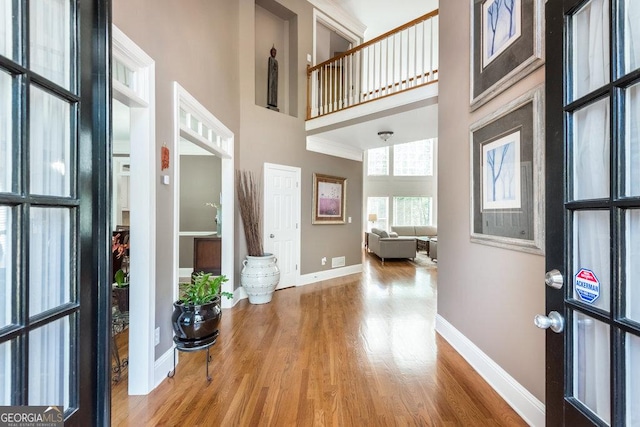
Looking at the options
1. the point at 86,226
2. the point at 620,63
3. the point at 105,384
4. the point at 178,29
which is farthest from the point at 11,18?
the point at 178,29

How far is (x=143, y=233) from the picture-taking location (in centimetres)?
193

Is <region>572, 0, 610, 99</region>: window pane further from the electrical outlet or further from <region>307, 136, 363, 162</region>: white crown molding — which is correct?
the electrical outlet

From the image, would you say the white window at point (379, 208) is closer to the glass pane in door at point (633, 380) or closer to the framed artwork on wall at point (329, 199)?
the framed artwork on wall at point (329, 199)

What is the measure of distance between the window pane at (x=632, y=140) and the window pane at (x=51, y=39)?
1.54 metres

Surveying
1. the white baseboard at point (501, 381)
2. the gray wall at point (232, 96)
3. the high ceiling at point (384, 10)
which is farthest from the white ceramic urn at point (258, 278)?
the high ceiling at point (384, 10)

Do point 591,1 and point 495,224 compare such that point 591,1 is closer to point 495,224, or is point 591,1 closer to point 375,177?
point 495,224

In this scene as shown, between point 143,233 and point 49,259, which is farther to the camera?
point 143,233

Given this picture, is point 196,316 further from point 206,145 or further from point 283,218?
point 283,218

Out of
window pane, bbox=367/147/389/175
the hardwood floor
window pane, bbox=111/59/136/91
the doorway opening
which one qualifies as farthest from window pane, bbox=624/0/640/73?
window pane, bbox=367/147/389/175

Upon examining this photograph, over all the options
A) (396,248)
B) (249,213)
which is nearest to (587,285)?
(249,213)

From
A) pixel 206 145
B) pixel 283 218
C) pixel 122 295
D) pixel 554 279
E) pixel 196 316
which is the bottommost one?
pixel 196 316

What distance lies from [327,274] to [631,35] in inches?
196

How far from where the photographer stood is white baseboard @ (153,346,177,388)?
2.00 metres

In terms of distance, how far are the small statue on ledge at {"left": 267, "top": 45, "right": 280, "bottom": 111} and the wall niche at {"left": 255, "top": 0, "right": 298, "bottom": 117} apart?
0.11 m
